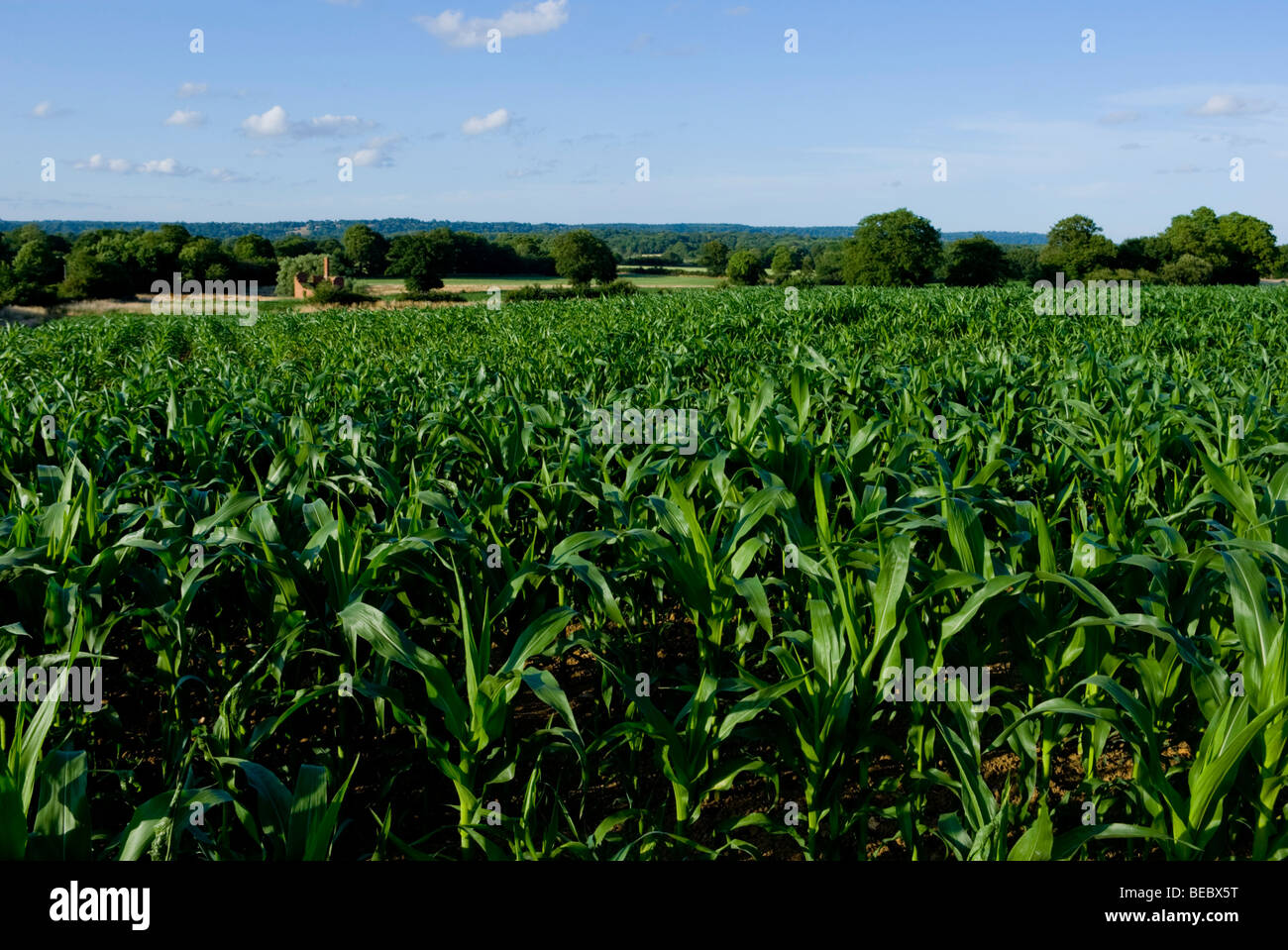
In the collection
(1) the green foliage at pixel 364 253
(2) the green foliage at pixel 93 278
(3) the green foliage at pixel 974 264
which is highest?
(1) the green foliage at pixel 364 253

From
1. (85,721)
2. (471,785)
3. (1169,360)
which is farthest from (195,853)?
(1169,360)

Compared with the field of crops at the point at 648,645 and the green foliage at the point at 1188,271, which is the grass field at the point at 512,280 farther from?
the field of crops at the point at 648,645

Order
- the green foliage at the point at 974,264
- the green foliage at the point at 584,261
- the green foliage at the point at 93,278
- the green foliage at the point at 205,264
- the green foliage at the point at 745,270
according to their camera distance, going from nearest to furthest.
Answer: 1. the green foliage at the point at 93,278
2. the green foliage at the point at 205,264
3. the green foliage at the point at 745,270
4. the green foliage at the point at 584,261
5. the green foliage at the point at 974,264

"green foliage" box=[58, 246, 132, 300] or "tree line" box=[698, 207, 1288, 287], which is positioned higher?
"tree line" box=[698, 207, 1288, 287]

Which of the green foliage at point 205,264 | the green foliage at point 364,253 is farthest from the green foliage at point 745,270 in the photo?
the green foliage at point 205,264

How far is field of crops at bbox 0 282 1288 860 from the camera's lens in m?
2.09

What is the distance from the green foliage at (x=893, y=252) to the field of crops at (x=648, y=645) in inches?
2403

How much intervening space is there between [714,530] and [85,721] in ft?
7.50

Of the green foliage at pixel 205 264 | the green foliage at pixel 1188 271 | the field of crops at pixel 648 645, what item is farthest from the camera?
the green foliage at pixel 205 264

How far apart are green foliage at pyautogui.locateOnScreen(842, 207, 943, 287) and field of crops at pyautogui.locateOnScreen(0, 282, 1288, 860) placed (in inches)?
2403

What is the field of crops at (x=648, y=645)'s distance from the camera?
2.09 m

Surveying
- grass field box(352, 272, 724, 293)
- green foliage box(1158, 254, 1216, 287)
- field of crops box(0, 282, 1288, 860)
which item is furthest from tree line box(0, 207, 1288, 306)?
field of crops box(0, 282, 1288, 860)

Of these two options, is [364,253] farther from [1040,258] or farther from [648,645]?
[648,645]

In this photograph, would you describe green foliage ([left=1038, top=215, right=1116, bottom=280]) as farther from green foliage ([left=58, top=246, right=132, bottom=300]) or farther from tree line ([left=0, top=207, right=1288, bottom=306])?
green foliage ([left=58, top=246, right=132, bottom=300])
